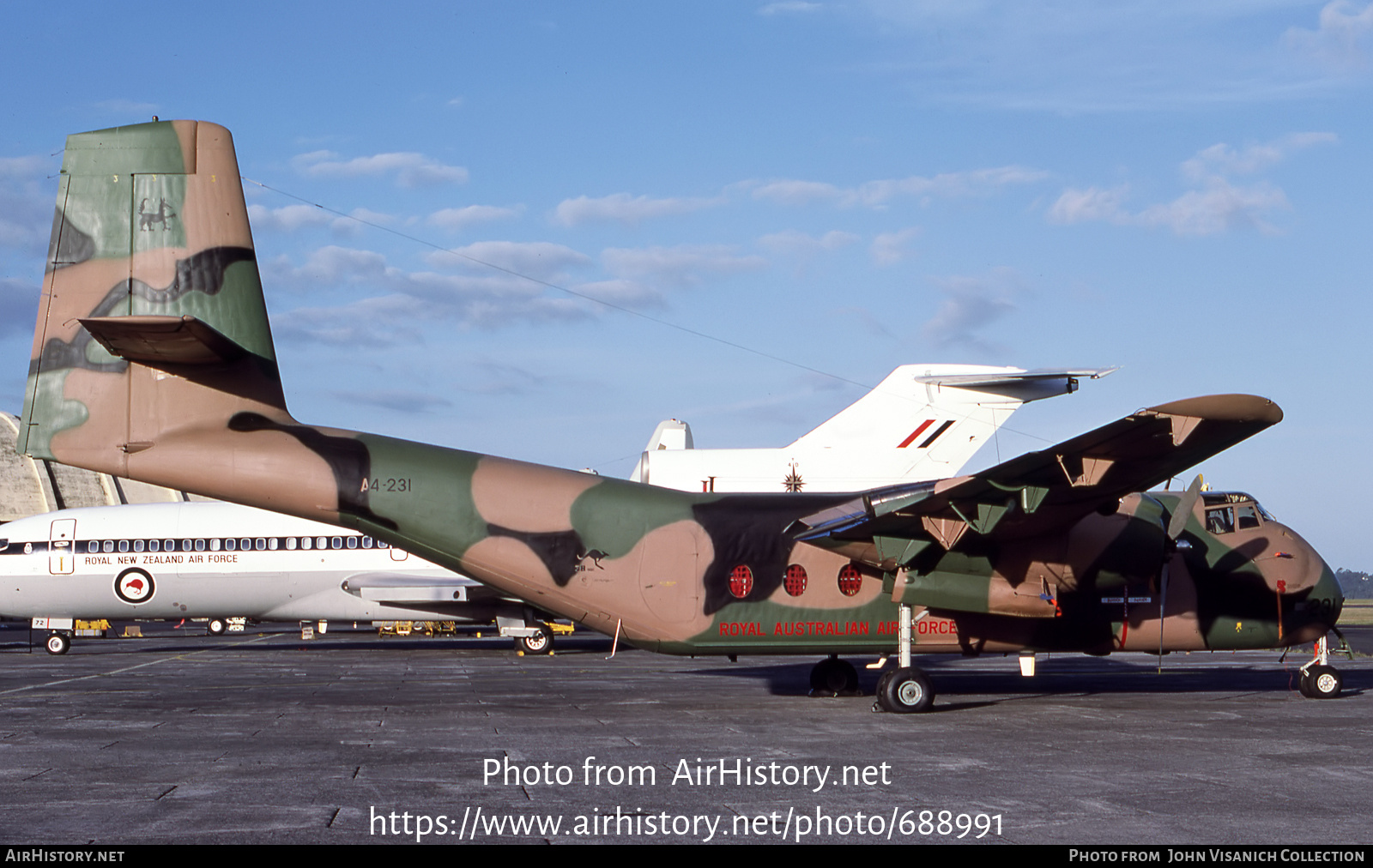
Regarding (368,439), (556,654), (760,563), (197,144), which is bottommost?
(556,654)

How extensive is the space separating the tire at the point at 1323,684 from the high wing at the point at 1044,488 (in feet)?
19.1

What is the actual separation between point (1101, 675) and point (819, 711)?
993 centimetres

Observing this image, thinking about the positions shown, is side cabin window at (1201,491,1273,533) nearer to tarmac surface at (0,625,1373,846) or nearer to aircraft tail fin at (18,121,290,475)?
tarmac surface at (0,625,1373,846)

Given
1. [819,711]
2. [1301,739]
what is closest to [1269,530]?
[1301,739]

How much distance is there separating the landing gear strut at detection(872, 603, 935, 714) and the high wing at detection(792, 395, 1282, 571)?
1105 mm

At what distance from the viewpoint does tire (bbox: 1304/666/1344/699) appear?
1859cm

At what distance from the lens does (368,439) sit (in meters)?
17.2

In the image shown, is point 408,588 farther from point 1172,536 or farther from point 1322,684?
point 1322,684

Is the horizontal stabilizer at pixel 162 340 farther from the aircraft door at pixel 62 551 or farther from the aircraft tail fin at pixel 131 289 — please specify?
the aircraft door at pixel 62 551

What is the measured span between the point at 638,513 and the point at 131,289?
26.3 ft

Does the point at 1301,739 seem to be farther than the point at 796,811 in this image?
Yes

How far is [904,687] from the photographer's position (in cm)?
1675

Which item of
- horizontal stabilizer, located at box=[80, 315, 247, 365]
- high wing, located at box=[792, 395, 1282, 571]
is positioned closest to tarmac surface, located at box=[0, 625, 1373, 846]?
high wing, located at box=[792, 395, 1282, 571]
